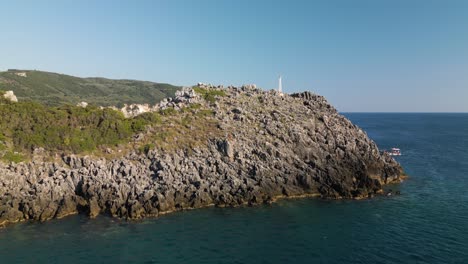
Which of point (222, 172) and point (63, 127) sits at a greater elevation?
point (63, 127)

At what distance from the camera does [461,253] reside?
42969mm

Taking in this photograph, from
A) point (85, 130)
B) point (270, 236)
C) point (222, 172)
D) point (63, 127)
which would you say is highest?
point (63, 127)

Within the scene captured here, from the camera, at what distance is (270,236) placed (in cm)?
4791

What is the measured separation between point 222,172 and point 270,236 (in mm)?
20107

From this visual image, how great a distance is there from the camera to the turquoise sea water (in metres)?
41.6

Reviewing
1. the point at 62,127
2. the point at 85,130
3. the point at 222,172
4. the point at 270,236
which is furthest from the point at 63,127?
the point at 270,236

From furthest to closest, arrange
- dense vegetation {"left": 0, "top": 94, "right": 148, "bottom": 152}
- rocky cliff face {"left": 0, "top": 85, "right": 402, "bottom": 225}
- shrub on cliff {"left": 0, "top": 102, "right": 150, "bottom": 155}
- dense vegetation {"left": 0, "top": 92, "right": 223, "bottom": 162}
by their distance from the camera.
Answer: shrub on cliff {"left": 0, "top": 102, "right": 150, "bottom": 155}, dense vegetation {"left": 0, "top": 94, "right": 148, "bottom": 152}, dense vegetation {"left": 0, "top": 92, "right": 223, "bottom": 162}, rocky cliff face {"left": 0, "top": 85, "right": 402, "bottom": 225}

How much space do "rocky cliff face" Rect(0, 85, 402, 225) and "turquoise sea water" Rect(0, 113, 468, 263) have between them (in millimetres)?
3361

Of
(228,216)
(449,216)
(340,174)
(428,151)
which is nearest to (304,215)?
(228,216)

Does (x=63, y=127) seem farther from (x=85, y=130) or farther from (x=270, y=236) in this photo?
(x=270, y=236)

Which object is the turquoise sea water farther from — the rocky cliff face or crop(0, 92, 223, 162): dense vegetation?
crop(0, 92, 223, 162): dense vegetation

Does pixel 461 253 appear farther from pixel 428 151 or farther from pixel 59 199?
pixel 428 151

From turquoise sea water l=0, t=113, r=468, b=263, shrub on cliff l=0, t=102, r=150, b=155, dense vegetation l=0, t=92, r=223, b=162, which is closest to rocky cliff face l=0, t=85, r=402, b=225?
dense vegetation l=0, t=92, r=223, b=162

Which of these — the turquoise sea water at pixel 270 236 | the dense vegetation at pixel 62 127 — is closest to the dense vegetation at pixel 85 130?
the dense vegetation at pixel 62 127
